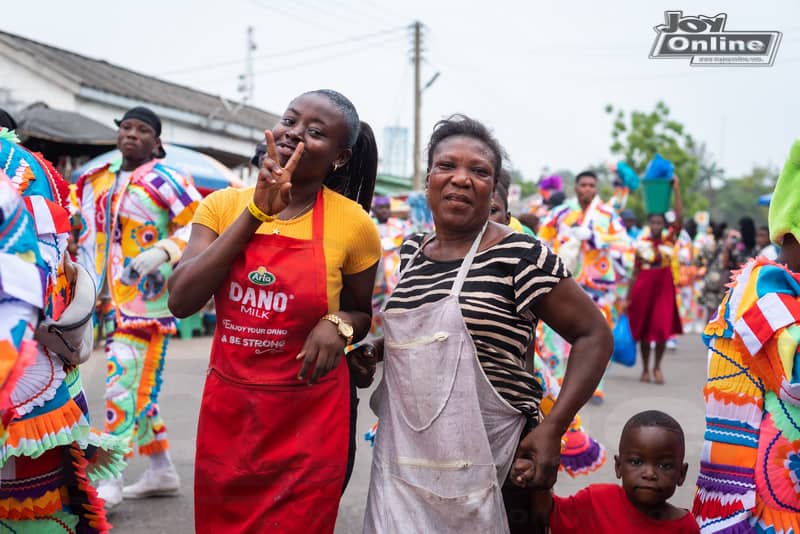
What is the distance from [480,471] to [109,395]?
282 cm

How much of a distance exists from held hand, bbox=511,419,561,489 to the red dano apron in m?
0.59

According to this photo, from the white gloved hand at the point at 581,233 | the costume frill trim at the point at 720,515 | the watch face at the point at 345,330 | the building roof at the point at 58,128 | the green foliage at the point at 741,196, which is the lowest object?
the costume frill trim at the point at 720,515

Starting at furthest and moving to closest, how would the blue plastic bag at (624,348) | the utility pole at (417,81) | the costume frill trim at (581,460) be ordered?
the utility pole at (417,81)
the blue plastic bag at (624,348)
the costume frill trim at (581,460)

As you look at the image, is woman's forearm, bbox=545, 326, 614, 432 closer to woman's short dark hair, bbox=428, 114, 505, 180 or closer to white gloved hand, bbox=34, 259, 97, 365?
woman's short dark hair, bbox=428, 114, 505, 180

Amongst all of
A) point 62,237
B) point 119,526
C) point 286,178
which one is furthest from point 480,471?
point 119,526

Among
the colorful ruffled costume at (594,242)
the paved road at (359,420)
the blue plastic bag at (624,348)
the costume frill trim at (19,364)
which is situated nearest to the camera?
the costume frill trim at (19,364)

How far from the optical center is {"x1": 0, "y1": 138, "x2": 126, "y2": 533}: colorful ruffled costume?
87.4 inches

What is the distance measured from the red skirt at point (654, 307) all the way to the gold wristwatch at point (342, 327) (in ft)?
26.7

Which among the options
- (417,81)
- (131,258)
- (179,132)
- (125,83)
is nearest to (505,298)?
(131,258)

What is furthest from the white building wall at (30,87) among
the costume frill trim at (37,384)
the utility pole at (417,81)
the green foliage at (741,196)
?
the green foliage at (741,196)

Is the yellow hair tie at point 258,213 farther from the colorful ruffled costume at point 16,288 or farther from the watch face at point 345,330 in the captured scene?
the colorful ruffled costume at point 16,288

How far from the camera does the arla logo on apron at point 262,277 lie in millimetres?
2365

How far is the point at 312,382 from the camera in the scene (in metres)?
2.37

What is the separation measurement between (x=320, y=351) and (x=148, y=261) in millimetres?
2450
